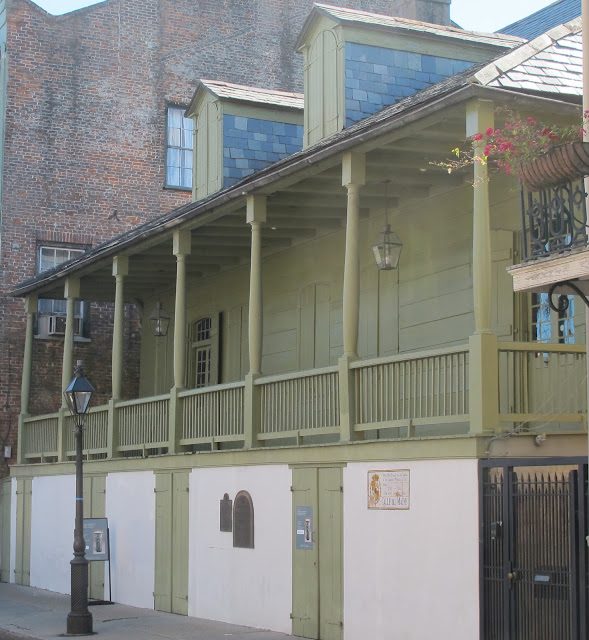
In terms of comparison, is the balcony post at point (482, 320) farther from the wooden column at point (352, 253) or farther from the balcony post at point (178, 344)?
the balcony post at point (178, 344)

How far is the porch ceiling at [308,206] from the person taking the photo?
13047 millimetres

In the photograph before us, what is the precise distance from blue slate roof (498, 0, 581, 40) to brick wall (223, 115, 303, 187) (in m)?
4.23

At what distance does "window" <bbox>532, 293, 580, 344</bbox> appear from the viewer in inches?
500

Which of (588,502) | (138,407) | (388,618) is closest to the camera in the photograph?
(588,502)

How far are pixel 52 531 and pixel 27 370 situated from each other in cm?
327

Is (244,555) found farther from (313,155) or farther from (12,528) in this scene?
(12,528)

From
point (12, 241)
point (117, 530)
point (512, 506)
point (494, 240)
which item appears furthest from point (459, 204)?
point (12, 241)

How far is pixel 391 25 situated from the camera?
17.7 m

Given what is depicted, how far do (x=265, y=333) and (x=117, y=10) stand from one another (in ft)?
32.0

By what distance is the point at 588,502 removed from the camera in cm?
962

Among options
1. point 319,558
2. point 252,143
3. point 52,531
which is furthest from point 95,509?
point 319,558

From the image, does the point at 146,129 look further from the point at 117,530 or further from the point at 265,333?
the point at 117,530

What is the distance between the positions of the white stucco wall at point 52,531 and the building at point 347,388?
70 millimetres

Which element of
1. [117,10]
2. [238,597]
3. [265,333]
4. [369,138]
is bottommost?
[238,597]
